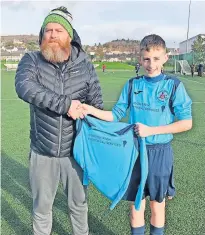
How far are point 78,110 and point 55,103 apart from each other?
0.66ft

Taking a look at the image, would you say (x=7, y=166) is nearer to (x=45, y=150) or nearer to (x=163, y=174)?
(x=45, y=150)

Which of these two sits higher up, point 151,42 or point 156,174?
point 151,42

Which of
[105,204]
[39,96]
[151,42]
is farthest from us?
[105,204]

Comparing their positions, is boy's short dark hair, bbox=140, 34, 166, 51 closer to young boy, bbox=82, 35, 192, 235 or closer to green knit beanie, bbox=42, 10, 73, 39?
young boy, bbox=82, 35, 192, 235

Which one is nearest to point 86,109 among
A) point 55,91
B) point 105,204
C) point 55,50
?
point 55,91

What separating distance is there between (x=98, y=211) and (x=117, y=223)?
1.17ft

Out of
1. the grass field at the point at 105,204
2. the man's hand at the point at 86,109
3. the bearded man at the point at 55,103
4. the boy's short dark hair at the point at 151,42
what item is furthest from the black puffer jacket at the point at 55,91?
the grass field at the point at 105,204

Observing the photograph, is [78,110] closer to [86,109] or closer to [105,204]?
[86,109]

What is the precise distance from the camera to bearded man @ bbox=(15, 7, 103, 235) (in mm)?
2621

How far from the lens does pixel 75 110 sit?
8.69 ft

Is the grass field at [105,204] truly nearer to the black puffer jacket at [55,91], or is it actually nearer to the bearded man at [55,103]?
the bearded man at [55,103]

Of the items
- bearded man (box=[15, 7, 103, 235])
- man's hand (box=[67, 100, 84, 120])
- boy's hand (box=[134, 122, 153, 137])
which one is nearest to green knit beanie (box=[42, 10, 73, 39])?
bearded man (box=[15, 7, 103, 235])

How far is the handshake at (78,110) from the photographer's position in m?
2.63

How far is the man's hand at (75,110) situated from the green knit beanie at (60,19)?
0.53m
